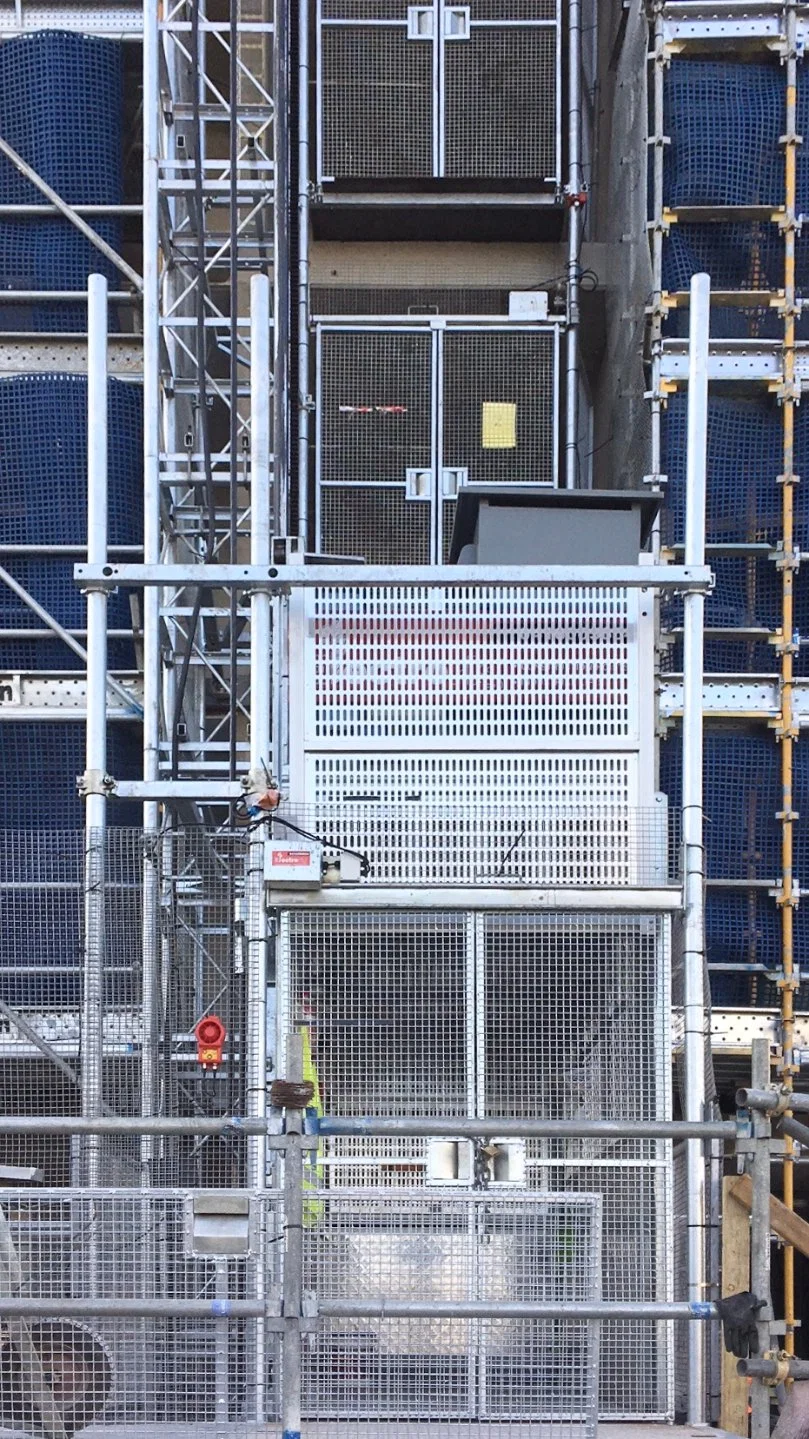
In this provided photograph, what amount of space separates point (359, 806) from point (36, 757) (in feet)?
15.7

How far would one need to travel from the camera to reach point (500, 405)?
1546 cm

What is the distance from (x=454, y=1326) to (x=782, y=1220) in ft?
10.6

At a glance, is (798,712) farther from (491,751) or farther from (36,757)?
(36,757)

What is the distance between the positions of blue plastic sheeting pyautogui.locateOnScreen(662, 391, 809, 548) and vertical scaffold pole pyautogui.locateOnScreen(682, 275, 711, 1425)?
11.1 ft

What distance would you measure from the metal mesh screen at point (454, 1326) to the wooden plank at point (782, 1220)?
2.65 m

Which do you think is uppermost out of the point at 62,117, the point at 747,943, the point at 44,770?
the point at 62,117

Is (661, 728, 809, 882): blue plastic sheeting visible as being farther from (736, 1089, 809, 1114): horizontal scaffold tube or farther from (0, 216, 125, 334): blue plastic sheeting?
(736, 1089, 809, 1114): horizontal scaffold tube

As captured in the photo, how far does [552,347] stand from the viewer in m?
15.5

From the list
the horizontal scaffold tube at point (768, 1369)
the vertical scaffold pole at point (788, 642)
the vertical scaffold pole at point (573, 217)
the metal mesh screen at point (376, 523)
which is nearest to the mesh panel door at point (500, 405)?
the vertical scaffold pole at point (573, 217)

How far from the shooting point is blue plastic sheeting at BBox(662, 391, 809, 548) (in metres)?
14.0

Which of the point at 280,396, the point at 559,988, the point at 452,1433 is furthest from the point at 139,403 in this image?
the point at 452,1433

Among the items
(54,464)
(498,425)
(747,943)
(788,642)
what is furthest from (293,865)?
(498,425)

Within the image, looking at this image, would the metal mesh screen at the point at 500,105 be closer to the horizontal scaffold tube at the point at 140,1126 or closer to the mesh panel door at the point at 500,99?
the mesh panel door at the point at 500,99

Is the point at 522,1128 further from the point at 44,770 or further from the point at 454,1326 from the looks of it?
the point at 44,770
